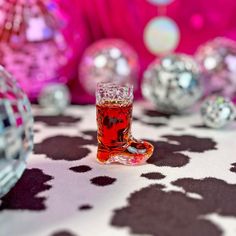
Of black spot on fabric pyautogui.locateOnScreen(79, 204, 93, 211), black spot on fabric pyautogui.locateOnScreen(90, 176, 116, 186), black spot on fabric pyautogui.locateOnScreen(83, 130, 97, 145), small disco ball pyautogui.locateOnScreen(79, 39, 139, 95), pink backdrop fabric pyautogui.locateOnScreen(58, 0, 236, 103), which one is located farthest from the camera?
pink backdrop fabric pyautogui.locateOnScreen(58, 0, 236, 103)

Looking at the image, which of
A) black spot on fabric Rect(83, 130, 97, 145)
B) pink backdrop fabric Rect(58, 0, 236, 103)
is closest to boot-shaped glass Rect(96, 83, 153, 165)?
black spot on fabric Rect(83, 130, 97, 145)

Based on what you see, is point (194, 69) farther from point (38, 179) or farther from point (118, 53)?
point (38, 179)

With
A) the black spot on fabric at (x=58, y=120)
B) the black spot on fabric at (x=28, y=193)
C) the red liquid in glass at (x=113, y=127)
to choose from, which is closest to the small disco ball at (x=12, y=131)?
the black spot on fabric at (x=28, y=193)

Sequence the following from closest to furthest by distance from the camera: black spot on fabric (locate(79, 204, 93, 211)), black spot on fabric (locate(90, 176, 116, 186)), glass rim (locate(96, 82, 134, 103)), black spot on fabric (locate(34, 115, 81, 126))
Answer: black spot on fabric (locate(79, 204, 93, 211)) → black spot on fabric (locate(90, 176, 116, 186)) → glass rim (locate(96, 82, 134, 103)) → black spot on fabric (locate(34, 115, 81, 126))

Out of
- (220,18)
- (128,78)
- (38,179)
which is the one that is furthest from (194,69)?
(38,179)

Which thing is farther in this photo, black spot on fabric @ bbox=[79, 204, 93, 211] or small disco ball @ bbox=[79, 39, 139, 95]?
small disco ball @ bbox=[79, 39, 139, 95]

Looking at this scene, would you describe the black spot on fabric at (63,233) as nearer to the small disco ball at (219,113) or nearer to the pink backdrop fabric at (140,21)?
the small disco ball at (219,113)

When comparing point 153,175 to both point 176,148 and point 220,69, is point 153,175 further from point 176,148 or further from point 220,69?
point 220,69

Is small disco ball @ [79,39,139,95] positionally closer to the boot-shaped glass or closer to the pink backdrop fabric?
the pink backdrop fabric
